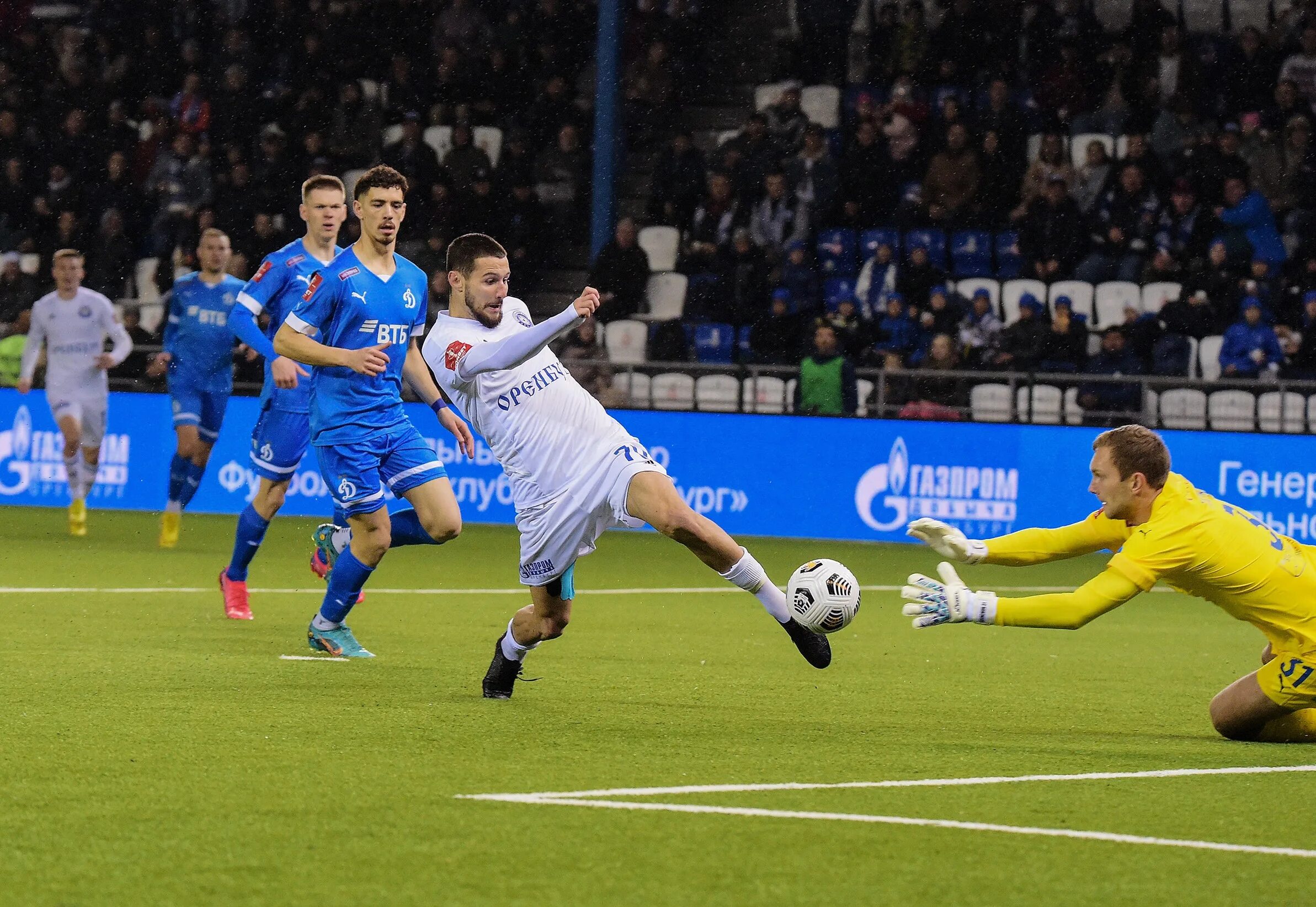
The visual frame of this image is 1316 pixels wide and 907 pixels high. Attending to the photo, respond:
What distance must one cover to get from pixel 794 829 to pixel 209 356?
1119 centimetres

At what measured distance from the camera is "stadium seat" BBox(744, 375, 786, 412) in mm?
19469

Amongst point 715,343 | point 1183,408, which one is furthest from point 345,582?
point 715,343

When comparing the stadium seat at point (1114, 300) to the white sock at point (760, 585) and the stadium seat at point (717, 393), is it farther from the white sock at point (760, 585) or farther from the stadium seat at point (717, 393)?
the white sock at point (760, 585)

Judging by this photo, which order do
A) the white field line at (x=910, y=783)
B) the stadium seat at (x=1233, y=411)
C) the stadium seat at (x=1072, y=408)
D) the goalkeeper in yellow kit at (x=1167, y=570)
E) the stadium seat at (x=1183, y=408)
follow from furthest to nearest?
the stadium seat at (x=1072, y=408) → the stadium seat at (x=1183, y=408) → the stadium seat at (x=1233, y=411) → the goalkeeper in yellow kit at (x=1167, y=570) → the white field line at (x=910, y=783)

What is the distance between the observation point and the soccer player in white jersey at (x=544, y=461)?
25.6 ft

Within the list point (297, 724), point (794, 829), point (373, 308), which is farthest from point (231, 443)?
point (794, 829)

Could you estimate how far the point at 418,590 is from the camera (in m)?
13.4

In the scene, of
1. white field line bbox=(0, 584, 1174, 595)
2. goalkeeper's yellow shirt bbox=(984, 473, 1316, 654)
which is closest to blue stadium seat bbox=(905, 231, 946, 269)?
white field line bbox=(0, 584, 1174, 595)

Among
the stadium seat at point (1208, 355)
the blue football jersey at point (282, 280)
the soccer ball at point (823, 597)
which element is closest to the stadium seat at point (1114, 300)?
the stadium seat at point (1208, 355)

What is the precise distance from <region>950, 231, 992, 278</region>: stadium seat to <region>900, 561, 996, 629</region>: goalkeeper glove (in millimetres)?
15603

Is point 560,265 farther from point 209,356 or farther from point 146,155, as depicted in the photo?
point 209,356

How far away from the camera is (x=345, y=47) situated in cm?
2691

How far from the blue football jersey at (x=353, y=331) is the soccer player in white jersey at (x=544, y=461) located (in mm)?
1035

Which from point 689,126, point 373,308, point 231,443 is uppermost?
point 689,126
